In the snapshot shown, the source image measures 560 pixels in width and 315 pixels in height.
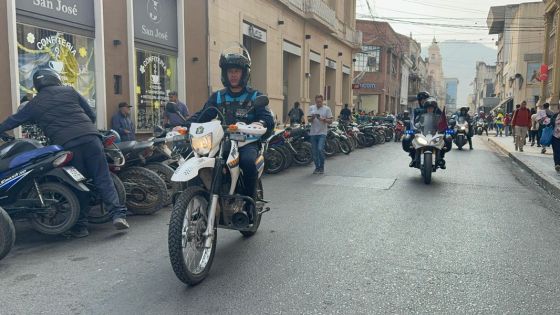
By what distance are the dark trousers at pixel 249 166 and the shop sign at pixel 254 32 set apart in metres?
13.1

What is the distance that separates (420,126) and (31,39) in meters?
7.83

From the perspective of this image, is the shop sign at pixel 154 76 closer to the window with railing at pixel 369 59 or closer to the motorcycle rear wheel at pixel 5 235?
the motorcycle rear wheel at pixel 5 235

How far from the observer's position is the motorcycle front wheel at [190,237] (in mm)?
3541

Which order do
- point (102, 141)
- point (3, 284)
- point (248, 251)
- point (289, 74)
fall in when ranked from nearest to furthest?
point (3, 284) → point (248, 251) → point (102, 141) → point (289, 74)

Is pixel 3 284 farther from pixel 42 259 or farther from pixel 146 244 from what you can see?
pixel 146 244

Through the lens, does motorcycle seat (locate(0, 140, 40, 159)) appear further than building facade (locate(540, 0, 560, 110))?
No

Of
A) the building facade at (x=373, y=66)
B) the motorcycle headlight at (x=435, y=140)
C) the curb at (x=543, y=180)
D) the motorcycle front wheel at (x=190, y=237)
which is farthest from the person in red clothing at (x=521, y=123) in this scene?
the building facade at (x=373, y=66)

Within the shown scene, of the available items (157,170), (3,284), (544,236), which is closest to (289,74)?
(157,170)

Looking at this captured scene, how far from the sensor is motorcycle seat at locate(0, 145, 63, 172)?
4879 millimetres

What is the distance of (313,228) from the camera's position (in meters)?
5.72

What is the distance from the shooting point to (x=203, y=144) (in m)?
3.98

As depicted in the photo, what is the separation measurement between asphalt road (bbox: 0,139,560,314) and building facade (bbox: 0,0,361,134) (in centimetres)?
454

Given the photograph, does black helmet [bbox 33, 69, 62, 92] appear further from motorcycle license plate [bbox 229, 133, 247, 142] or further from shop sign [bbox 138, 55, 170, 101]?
shop sign [bbox 138, 55, 170, 101]

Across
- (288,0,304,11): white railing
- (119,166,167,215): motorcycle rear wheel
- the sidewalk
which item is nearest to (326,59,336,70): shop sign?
(288,0,304,11): white railing
